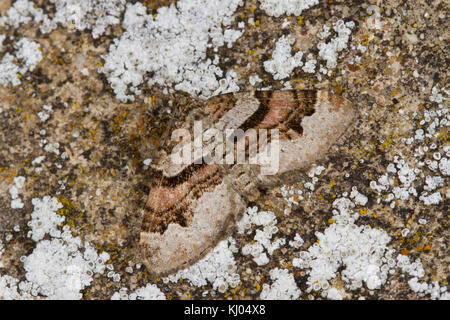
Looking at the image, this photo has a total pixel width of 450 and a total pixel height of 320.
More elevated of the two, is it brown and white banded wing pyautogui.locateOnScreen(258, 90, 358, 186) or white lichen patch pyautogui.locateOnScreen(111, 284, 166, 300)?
brown and white banded wing pyautogui.locateOnScreen(258, 90, 358, 186)

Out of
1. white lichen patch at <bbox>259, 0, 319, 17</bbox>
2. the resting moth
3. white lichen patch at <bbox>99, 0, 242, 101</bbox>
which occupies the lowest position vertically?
the resting moth

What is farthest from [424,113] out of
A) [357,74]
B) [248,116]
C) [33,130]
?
[33,130]

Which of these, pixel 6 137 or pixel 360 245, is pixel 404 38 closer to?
pixel 360 245

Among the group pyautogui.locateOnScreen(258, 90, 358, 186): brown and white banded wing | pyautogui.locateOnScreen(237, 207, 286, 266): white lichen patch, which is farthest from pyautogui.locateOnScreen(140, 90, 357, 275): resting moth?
pyautogui.locateOnScreen(237, 207, 286, 266): white lichen patch

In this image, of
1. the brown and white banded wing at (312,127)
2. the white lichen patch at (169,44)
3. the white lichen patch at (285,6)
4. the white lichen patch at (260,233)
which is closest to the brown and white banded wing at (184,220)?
the white lichen patch at (260,233)

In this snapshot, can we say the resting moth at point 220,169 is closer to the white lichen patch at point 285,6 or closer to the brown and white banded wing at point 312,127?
the brown and white banded wing at point 312,127

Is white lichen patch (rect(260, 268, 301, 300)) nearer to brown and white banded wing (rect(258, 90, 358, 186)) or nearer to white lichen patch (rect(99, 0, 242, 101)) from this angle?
brown and white banded wing (rect(258, 90, 358, 186))

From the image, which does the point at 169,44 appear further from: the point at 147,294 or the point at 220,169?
the point at 147,294
